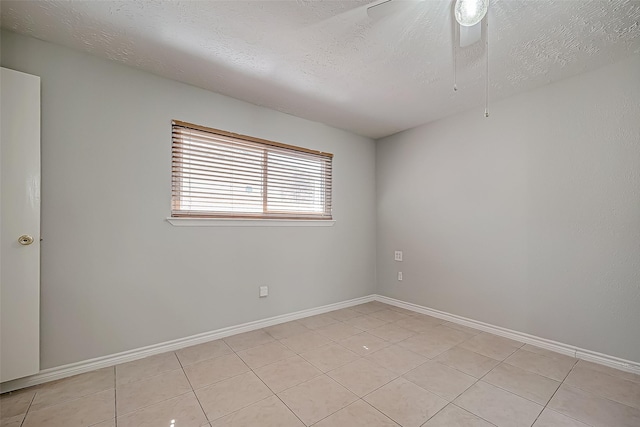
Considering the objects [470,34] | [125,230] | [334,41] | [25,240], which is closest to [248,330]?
[125,230]

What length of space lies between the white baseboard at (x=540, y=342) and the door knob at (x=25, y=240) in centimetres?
375

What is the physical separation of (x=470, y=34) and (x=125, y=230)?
2.96m

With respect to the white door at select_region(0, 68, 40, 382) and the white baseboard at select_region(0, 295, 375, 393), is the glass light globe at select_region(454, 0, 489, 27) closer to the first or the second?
the white door at select_region(0, 68, 40, 382)

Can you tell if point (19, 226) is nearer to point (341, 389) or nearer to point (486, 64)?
point (341, 389)

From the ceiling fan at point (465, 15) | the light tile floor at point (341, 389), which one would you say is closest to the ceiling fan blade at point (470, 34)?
the ceiling fan at point (465, 15)

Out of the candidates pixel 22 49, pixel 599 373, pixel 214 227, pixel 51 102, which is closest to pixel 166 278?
pixel 214 227

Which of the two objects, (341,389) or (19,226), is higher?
(19,226)

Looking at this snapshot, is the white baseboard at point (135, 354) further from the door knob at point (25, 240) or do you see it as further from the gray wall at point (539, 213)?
the gray wall at point (539, 213)

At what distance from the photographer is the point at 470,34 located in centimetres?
190

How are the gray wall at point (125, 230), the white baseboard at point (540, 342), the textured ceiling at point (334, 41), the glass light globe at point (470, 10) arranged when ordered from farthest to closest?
the white baseboard at point (540, 342) → the gray wall at point (125, 230) → the textured ceiling at point (334, 41) → the glass light globe at point (470, 10)

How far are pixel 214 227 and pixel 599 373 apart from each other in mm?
3392

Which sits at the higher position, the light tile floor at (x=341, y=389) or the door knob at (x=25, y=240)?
the door knob at (x=25, y=240)

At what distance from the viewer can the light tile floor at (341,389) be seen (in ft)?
5.38

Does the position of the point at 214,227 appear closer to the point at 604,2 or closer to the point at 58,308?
the point at 58,308
